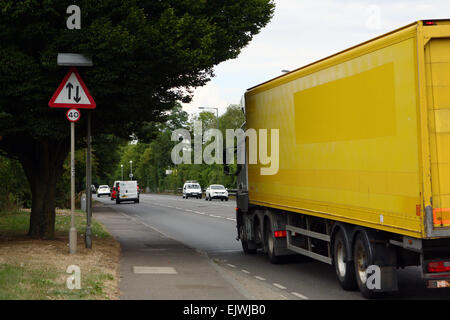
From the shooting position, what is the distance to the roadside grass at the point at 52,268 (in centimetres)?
958

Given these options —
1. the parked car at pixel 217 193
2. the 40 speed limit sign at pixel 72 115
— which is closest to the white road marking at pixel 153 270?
the 40 speed limit sign at pixel 72 115

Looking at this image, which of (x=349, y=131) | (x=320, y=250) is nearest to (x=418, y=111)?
(x=349, y=131)

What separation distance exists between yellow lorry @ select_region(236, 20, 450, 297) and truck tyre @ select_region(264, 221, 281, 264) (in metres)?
0.66

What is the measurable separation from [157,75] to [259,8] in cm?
332

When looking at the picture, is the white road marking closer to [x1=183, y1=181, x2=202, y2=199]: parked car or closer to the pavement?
the pavement

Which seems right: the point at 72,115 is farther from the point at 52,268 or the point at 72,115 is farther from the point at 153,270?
the point at 153,270

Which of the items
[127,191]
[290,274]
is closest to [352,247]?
[290,274]

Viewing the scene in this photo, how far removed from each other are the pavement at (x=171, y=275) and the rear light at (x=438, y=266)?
2.63m

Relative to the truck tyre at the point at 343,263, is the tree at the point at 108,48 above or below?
above

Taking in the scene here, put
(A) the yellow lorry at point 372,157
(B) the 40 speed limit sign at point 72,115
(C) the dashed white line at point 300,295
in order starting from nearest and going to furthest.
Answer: (A) the yellow lorry at point 372,157 < (C) the dashed white line at point 300,295 < (B) the 40 speed limit sign at point 72,115

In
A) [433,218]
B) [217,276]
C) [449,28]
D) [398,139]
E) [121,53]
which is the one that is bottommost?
[217,276]

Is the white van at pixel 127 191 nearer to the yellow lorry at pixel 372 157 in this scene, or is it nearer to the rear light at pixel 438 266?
the yellow lorry at pixel 372 157

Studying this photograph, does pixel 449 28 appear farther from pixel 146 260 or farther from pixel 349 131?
pixel 146 260
